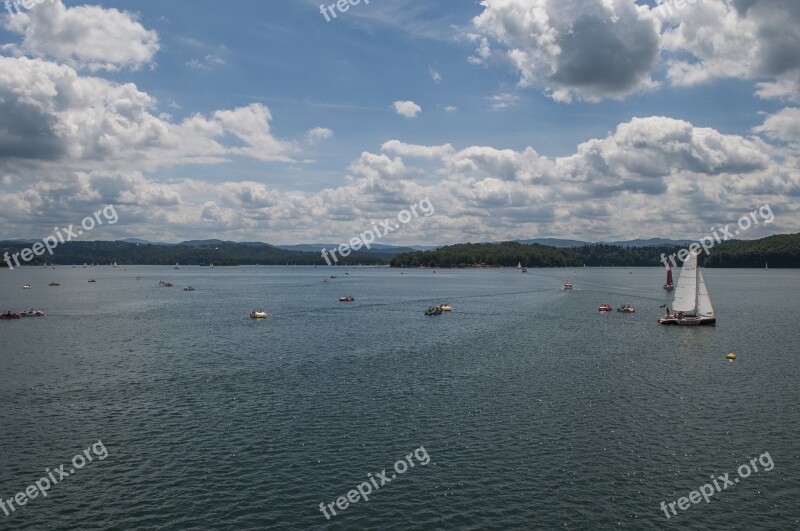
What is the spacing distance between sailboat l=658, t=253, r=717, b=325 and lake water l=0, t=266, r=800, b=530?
13.4m

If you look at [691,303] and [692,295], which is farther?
[692,295]

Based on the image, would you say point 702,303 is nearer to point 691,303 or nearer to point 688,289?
point 691,303

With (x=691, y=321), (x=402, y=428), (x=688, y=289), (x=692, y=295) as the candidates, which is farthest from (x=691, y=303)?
(x=402, y=428)

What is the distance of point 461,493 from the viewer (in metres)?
33.9

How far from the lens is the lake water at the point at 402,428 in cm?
3209

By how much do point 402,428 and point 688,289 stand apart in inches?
3345

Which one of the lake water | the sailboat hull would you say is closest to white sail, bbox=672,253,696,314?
the sailboat hull

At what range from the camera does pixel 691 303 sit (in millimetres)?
108750

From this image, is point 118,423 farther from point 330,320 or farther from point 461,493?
point 330,320

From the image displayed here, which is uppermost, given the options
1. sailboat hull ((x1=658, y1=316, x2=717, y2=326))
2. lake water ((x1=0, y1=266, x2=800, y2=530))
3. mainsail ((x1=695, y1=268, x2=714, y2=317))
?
mainsail ((x1=695, y1=268, x2=714, y2=317))

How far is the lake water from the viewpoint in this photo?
3209 cm

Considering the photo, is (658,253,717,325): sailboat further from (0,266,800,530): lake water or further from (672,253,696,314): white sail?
(0,266,800,530): lake water

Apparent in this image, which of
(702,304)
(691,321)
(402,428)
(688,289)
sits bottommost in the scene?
(402,428)

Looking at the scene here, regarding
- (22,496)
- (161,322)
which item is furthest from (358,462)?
(161,322)
